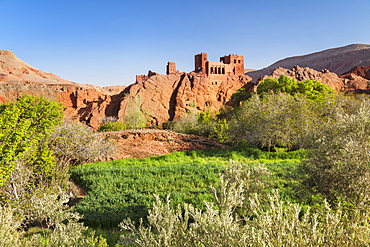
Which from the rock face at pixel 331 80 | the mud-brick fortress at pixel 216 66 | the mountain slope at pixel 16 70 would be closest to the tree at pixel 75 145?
the rock face at pixel 331 80

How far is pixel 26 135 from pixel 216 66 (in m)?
51.0

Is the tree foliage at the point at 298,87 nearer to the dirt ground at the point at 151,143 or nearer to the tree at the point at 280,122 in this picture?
the tree at the point at 280,122

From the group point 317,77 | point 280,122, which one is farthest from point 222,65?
point 280,122

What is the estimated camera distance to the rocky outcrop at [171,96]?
39.1m

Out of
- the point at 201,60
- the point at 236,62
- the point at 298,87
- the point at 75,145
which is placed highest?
the point at 201,60

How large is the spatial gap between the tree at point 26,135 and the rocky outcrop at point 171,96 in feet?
92.6

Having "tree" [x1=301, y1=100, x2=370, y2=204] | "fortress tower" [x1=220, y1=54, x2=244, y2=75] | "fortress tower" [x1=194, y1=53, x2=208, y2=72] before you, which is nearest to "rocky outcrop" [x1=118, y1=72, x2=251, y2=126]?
"fortress tower" [x1=194, y1=53, x2=208, y2=72]

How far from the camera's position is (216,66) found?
54688 mm

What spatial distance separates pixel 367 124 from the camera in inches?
242

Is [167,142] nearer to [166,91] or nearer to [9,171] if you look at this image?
[9,171]

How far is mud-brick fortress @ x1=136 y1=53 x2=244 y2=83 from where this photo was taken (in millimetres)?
52528

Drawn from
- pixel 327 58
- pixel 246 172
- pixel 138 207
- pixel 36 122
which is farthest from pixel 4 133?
pixel 327 58

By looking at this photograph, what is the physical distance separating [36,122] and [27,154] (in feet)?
4.18

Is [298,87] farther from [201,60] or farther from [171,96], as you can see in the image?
[201,60]
